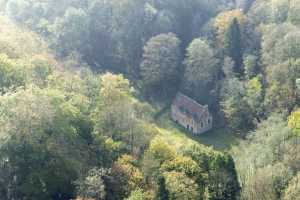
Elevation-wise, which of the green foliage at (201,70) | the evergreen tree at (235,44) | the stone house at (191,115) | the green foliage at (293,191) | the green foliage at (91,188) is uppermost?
the evergreen tree at (235,44)

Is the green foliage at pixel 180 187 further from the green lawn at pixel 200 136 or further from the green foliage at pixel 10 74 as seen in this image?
the green lawn at pixel 200 136

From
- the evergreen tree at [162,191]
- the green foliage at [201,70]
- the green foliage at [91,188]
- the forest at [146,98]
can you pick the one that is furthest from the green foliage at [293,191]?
the green foliage at [201,70]

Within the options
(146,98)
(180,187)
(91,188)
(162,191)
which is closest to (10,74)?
(91,188)

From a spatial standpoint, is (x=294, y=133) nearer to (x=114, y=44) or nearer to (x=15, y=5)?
(x=114, y=44)

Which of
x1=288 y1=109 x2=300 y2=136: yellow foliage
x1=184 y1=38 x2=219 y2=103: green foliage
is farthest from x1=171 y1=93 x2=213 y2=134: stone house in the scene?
x1=288 y1=109 x2=300 y2=136: yellow foliage

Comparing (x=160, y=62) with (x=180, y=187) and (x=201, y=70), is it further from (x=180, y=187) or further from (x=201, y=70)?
(x=180, y=187)

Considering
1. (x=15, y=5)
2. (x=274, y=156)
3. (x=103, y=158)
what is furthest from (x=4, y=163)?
(x=15, y=5)
